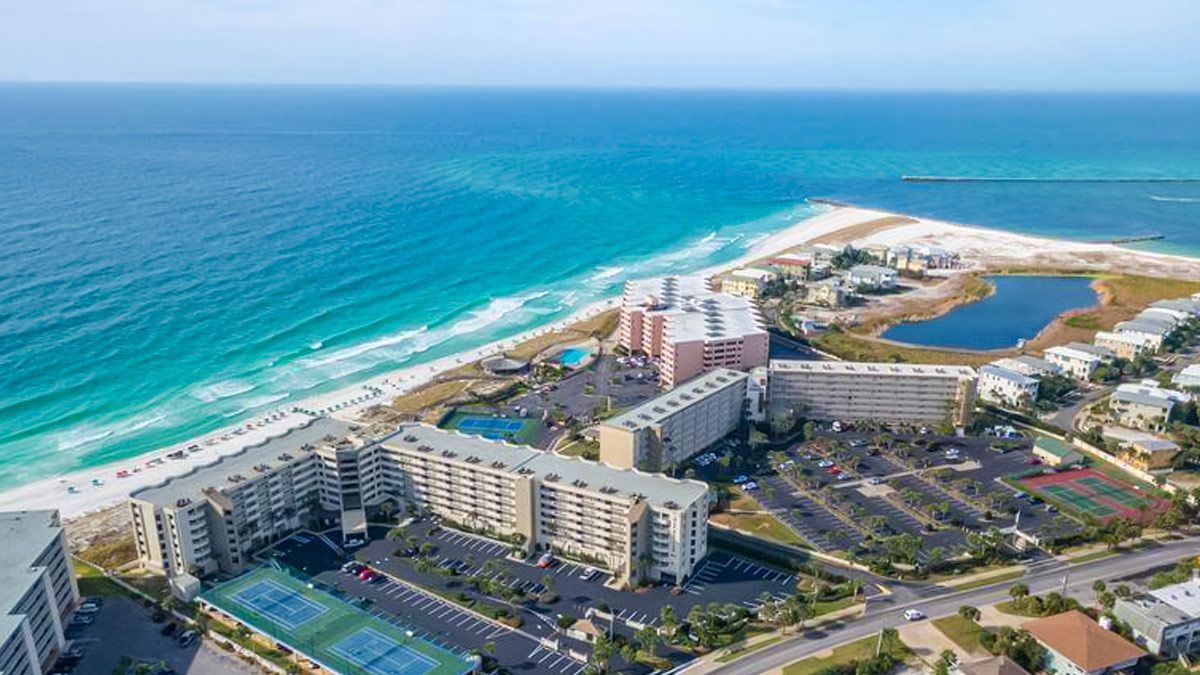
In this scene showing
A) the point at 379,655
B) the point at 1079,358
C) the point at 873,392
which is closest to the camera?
the point at 379,655

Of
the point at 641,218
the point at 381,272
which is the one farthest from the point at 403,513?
the point at 641,218

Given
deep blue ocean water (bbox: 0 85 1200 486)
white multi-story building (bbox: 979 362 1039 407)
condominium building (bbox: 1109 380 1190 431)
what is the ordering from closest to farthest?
condominium building (bbox: 1109 380 1190 431) → white multi-story building (bbox: 979 362 1039 407) → deep blue ocean water (bbox: 0 85 1200 486)

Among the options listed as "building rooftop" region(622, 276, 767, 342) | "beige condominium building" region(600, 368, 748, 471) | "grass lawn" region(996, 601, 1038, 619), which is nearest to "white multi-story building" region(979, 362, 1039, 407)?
"building rooftop" region(622, 276, 767, 342)

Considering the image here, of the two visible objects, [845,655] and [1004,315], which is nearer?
[845,655]

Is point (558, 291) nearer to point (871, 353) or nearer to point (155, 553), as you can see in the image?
point (871, 353)

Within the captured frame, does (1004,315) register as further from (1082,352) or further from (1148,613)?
(1148,613)

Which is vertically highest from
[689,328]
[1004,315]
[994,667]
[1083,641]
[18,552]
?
[689,328]

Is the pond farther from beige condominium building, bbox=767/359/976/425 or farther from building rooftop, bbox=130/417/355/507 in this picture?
building rooftop, bbox=130/417/355/507

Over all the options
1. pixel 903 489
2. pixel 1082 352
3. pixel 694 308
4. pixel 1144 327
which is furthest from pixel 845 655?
pixel 1144 327
